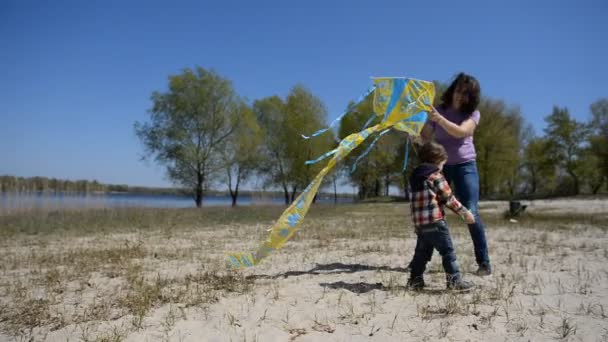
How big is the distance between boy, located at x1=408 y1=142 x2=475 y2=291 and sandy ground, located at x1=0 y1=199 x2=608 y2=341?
0.29 meters

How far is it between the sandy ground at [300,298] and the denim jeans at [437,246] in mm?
228

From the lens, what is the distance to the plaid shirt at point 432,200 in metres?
3.50

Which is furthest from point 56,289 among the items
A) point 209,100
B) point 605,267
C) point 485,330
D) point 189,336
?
point 209,100

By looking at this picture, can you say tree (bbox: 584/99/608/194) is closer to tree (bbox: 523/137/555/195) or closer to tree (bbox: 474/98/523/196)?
tree (bbox: 523/137/555/195)

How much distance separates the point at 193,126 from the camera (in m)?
28.8

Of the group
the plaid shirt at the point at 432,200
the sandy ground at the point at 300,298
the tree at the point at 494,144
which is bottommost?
the sandy ground at the point at 300,298

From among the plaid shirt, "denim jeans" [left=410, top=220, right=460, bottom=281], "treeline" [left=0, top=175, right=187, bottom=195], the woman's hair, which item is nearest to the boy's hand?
the plaid shirt

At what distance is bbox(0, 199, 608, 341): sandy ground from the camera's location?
9.05ft

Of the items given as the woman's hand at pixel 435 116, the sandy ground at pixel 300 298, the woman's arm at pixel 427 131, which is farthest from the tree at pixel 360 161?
the woman's hand at pixel 435 116

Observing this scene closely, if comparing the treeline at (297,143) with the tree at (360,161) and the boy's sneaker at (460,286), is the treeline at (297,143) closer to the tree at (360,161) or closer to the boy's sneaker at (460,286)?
the tree at (360,161)

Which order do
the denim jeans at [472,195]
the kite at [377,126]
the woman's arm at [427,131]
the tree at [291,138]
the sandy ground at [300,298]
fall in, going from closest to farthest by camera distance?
1. the sandy ground at [300,298]
2. the kite at [377,126]
3. the denim jeans at [472,195]
4. the woman's arm at [427,131]
5. the tree at [291,138]

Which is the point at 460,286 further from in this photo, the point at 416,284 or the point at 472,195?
the point at 472,195

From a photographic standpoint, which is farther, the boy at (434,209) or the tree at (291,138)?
the tree at (291,138)

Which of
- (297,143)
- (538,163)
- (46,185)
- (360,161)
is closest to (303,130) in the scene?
(297,143)
